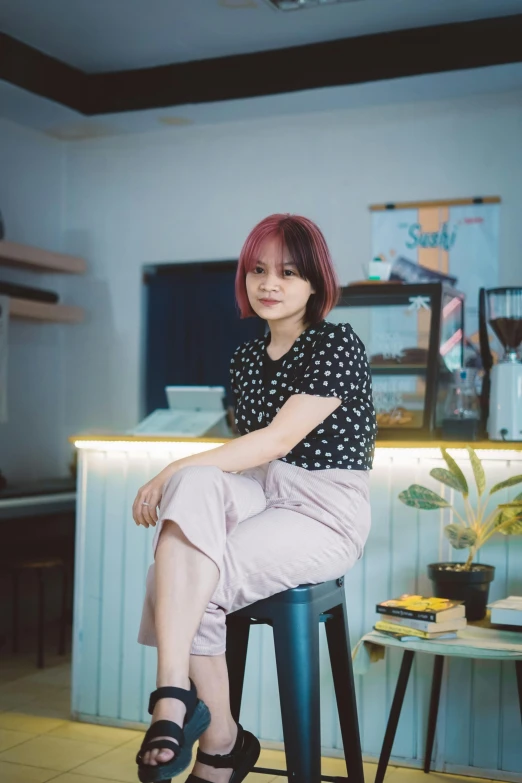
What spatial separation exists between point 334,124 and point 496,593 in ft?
9.80

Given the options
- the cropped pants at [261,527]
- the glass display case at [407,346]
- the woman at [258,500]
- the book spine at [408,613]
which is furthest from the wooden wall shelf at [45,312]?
the cropped pants at [261,527]

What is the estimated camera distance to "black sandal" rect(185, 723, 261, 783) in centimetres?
160

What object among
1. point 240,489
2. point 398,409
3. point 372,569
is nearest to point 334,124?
point 398,409

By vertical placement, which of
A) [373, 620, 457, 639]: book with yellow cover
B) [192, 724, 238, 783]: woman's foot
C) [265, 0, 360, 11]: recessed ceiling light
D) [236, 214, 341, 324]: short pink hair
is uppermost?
[265, 0, 360, 11]: recessed ceiling light

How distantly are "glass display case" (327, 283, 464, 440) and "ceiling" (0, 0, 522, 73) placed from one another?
1486mm

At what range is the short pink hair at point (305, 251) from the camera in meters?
1.87

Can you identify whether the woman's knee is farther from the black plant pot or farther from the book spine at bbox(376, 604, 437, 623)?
the black plant pot

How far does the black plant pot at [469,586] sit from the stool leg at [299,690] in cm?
71

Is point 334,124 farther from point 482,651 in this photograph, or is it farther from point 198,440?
point 482,651

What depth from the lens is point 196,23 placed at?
3961 mm

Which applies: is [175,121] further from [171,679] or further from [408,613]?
[171,679]

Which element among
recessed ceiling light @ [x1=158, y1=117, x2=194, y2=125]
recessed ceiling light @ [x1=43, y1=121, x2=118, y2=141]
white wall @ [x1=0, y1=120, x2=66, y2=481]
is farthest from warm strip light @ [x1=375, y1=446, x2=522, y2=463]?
recessed ceiling light @ [x1=43, y1=121, x2=118, y2=141]

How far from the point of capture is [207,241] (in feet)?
16.5

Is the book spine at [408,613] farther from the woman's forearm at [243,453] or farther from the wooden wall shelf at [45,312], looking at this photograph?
the wooden wall shelf at [45,312]
